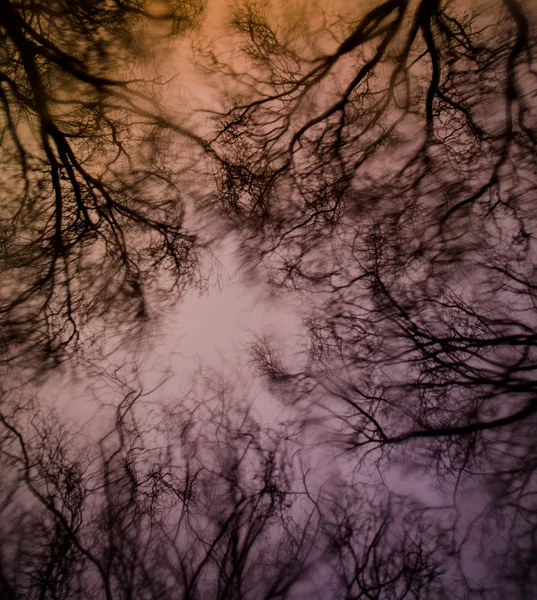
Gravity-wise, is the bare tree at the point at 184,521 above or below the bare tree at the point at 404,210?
below

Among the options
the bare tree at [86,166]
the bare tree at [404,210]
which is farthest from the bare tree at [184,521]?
the bare tree at [86,166]

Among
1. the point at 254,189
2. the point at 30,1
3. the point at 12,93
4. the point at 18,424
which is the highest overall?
the point at 30,1

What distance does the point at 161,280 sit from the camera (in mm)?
3330

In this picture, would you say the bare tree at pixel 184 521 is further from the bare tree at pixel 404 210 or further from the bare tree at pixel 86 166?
the bare tree at pixel 86 166

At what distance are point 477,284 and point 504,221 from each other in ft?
2.62

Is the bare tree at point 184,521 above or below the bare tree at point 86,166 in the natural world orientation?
below

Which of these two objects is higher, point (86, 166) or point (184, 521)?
point (86, 166)

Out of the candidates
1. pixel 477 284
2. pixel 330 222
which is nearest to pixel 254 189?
pixel 330 222

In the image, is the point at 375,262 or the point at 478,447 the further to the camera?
the point at 375,262

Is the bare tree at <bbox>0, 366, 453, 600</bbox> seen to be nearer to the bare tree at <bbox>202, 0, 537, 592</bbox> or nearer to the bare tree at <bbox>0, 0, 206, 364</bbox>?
the bare tree at <bbox>202, 0, 537, 592</bbox>

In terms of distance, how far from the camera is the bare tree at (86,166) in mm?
3301

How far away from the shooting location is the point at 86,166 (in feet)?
11.2

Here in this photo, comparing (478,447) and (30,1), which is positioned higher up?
(30,1)

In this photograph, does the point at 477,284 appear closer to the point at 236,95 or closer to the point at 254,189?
the point at 254,189
